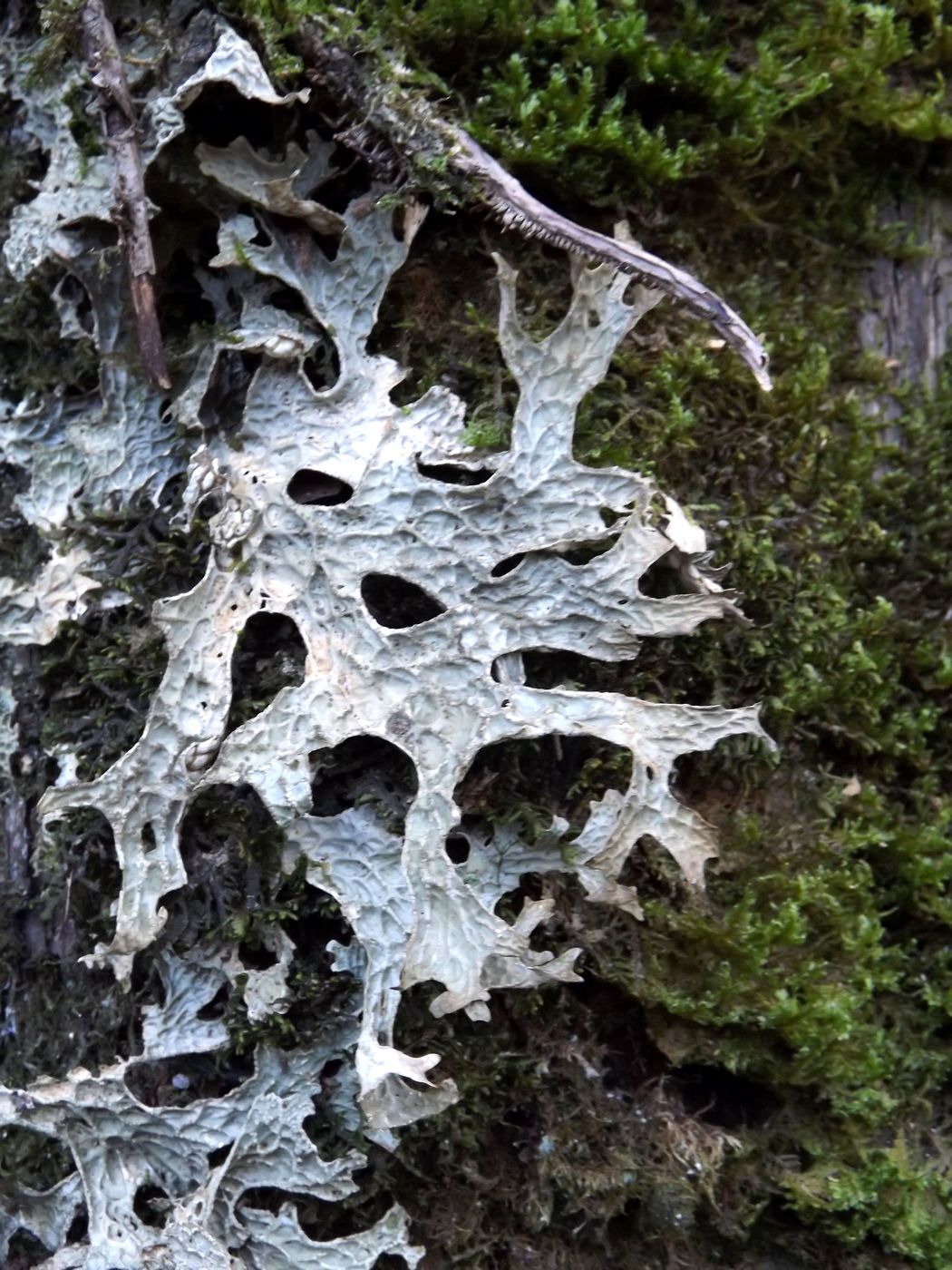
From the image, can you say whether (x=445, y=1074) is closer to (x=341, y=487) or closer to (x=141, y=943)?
(x=141, y=943)

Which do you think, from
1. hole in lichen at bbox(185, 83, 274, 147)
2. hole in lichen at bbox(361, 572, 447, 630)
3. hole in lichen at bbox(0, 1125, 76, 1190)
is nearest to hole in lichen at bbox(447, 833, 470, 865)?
hole in lichen at bbox(361, 572, 447, 630)

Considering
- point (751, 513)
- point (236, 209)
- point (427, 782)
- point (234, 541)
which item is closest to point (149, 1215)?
point (427, 782)

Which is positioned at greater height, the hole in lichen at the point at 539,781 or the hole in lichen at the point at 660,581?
the hole in lichen at the point at 660,581

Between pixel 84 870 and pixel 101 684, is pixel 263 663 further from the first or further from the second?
pixel 84 870

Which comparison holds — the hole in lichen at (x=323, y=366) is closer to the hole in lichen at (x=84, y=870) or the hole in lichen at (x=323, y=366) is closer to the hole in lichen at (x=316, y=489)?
the hole in lichen at (x=316, y=489)

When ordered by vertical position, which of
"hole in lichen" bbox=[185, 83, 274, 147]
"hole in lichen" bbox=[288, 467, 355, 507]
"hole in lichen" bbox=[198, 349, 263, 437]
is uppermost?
"hole in lichen" bbox=[185, 83, 274, 147]

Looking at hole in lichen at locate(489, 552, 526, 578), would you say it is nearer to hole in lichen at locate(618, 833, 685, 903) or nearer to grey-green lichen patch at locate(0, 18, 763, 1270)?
grey-green lichen patch at locate(0, 18, 763, 1270)

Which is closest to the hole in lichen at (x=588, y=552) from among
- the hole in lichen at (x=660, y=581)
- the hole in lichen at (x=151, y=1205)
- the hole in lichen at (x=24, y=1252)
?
the hole in lichen at (x=660, y=581)
